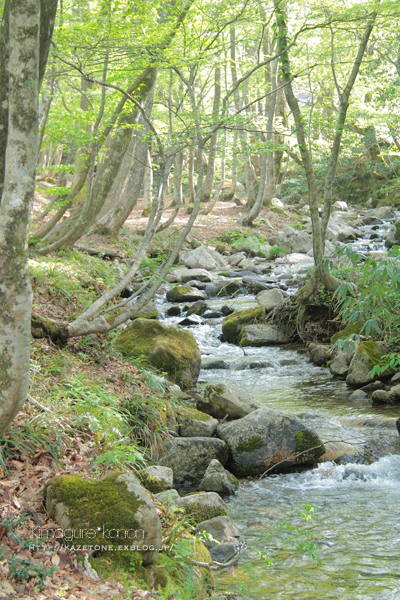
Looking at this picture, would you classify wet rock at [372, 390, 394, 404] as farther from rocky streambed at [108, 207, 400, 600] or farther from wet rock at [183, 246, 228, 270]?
wet rock at [183, 246, 228, 270]

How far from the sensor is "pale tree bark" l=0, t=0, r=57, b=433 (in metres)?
2.47

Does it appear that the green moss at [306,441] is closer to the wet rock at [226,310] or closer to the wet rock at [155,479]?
the wet rock at [155,479]

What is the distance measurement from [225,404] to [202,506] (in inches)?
92.5

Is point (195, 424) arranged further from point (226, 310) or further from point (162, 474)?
point (226, 310)

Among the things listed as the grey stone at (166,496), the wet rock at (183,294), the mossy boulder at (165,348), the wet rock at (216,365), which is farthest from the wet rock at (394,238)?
the grey stone at (166,496)

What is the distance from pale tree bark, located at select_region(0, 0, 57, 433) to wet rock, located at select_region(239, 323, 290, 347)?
26.3 ft

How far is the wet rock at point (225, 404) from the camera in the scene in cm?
631

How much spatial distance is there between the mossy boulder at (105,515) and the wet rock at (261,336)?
7414mm

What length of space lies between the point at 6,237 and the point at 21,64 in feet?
3.04

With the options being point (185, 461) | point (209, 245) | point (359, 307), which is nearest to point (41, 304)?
point (185, 461)

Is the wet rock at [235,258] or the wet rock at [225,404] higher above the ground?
the wet rock at [235,258]

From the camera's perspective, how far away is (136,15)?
22.7ft

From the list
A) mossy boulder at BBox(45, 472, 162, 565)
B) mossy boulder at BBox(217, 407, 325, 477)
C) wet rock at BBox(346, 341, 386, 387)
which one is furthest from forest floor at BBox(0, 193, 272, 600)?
wet rock at BBox(346, 341, 386, 387)

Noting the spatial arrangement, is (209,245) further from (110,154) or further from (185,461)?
(185,461)
